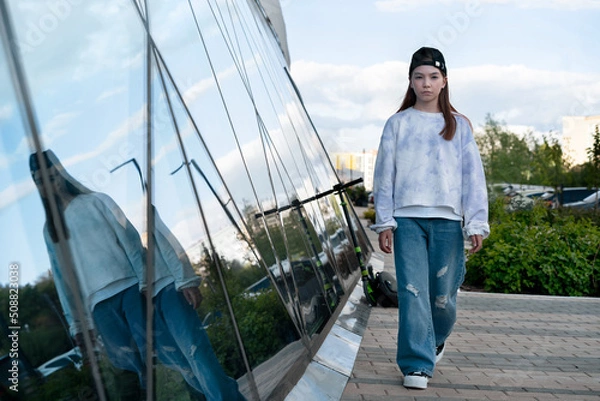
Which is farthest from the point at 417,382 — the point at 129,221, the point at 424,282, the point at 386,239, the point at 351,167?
the point at 351,167

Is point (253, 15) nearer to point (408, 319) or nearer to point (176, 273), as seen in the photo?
point (408, 319)

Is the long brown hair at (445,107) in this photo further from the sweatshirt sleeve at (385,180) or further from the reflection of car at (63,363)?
the reflection of car at (63,363)

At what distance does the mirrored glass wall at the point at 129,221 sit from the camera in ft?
6.28

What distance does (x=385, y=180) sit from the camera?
4.89 metres

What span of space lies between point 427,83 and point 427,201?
66cm

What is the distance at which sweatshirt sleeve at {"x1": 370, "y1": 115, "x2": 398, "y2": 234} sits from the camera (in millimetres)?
4828

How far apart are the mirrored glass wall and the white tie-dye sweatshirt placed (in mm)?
757

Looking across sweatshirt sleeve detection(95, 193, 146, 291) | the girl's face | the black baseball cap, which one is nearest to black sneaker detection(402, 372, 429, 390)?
the girl's face

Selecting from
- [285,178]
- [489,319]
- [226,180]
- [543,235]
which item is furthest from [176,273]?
[543,235]

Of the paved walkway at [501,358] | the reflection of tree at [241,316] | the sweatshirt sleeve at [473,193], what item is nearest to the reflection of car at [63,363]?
the reflection of tree at [241,316]

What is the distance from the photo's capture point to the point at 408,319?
473cm

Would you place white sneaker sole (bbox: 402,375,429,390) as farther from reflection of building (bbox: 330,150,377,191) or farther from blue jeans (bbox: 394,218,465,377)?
reflection of building (bbox: 330,150,377,191)

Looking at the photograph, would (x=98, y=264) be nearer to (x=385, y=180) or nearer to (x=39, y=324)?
(x=39, y=324)

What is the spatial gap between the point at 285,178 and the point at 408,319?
5.94 ft
